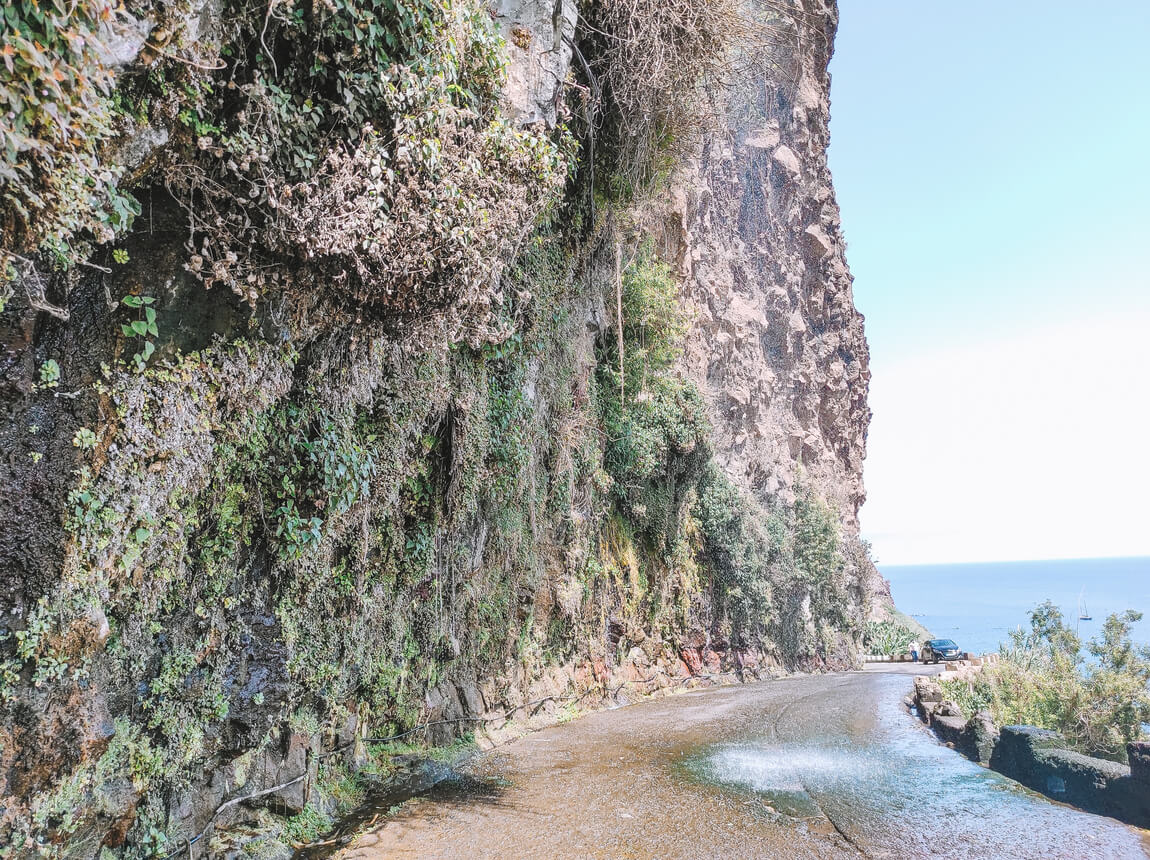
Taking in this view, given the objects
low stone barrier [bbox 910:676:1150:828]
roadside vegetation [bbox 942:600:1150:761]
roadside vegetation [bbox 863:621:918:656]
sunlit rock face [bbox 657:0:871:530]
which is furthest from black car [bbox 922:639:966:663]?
low stone barrier [bbox 910:676:1150:828]

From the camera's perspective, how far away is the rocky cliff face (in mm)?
3350

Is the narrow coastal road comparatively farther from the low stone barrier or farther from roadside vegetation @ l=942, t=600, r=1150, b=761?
roadside vegetation @ l=942, t=600, r=1150, b=761

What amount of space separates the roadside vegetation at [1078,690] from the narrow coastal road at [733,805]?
5.65 feet

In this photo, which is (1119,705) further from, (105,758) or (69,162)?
(69,162)

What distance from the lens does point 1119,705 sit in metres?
8.58

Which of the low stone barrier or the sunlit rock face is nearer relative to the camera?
the low stone barrier

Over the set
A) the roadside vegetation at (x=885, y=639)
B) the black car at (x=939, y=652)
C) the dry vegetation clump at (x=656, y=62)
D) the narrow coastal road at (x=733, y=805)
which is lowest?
the roadside vegetation at (x=885, y=639)

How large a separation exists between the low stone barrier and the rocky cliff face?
21.6 ft

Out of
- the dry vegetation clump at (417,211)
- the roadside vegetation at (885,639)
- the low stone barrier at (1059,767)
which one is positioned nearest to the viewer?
the dry vegetation clump at (417,211)

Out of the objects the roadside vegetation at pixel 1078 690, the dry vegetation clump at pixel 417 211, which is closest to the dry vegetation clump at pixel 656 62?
the dry vegetation clump at pixel 417 211

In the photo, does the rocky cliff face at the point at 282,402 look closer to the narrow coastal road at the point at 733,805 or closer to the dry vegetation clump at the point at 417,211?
the dry vegetation clump at the point at 417,211

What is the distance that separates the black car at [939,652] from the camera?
85.1ft

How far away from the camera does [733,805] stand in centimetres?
643

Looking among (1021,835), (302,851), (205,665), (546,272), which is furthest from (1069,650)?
(205,665)
